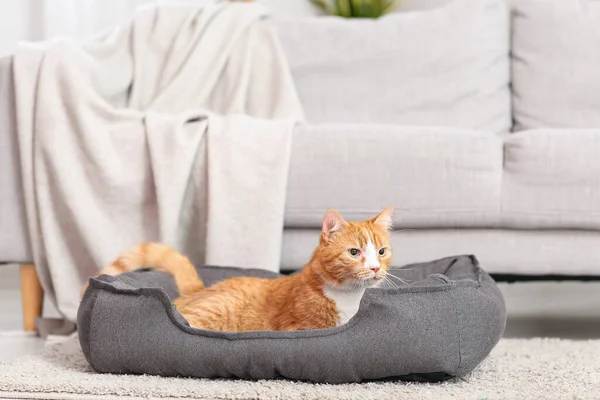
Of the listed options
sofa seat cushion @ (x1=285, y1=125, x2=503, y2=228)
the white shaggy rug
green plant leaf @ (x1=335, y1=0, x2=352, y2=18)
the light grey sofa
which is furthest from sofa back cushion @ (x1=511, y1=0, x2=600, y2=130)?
green plant leaf @ (x1=335, y1=0, x2=352, y2=18)

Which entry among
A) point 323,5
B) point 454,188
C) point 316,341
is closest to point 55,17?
point 323,5

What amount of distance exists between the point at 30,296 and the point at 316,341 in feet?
3.87

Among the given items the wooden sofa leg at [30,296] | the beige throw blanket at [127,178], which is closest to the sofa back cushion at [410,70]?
the beige throw blanket at [127,178]

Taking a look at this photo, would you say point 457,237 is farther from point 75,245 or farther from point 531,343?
point 75,245

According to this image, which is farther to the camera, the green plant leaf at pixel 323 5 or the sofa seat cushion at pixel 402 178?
the green plant leaf at pixel 323 5

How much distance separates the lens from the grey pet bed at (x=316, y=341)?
133 cm

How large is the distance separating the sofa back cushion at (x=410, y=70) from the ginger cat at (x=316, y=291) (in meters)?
1.30

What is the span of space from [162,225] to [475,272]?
84 centimetres

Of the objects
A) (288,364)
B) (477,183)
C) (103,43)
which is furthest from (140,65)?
(288,364)

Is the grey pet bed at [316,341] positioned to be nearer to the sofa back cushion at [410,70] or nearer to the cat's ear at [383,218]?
the cat's ear at [383,218]

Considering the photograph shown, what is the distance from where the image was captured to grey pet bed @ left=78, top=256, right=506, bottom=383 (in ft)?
4.36

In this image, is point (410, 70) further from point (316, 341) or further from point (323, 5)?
point (323, 5)

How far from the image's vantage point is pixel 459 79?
2.79 metres

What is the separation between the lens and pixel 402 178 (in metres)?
2.07
